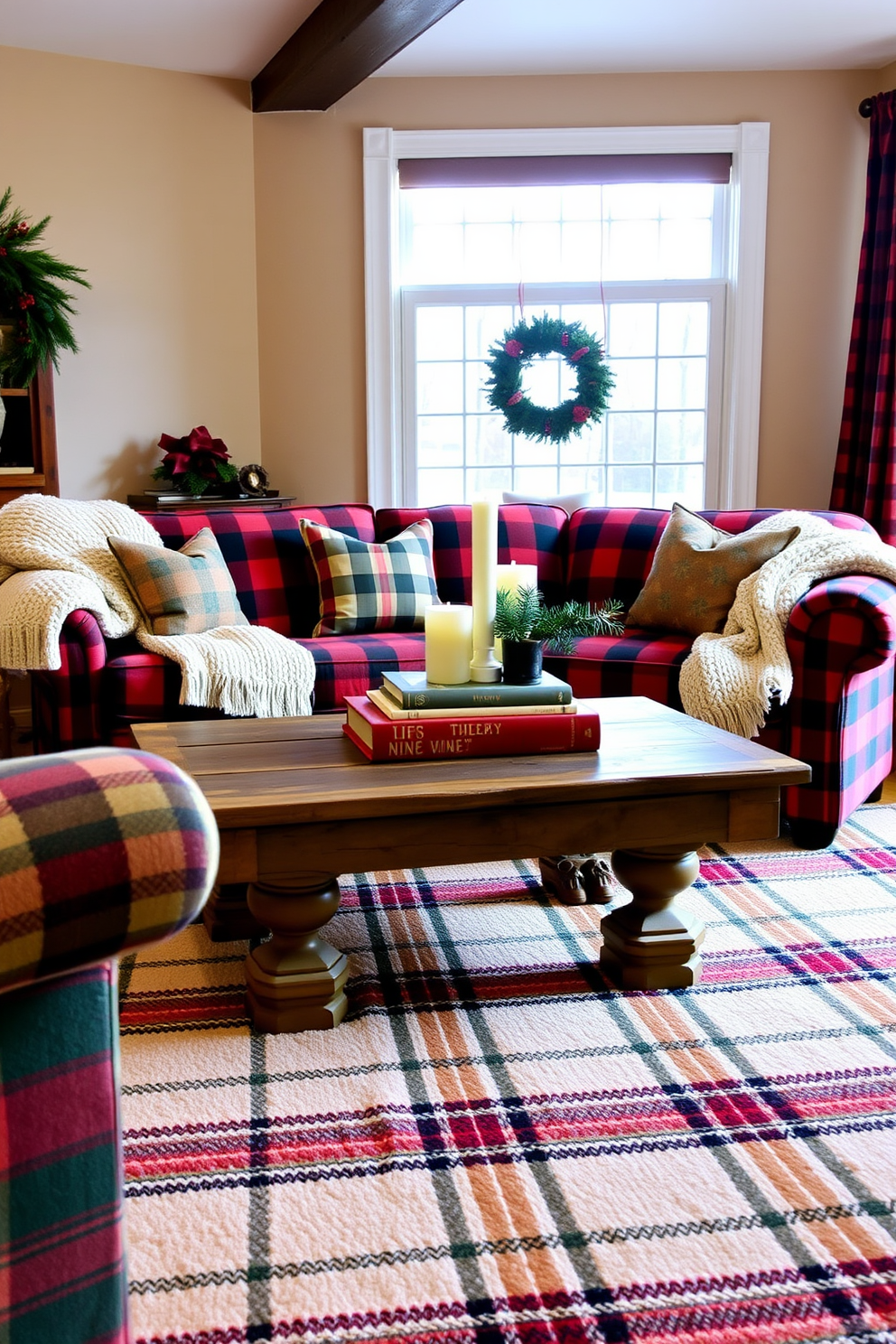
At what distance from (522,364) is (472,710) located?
293cm

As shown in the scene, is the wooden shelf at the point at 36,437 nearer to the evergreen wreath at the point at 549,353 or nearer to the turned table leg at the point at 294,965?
the evergreen wreath at the point at 549,353

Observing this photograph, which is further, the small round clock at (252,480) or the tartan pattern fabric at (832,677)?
the small round clock at (252,480)

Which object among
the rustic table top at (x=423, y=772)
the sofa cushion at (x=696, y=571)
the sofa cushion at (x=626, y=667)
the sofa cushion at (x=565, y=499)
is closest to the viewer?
the rustic table top at (x=423, y=772)

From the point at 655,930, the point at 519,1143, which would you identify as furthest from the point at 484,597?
the point at 519,1143

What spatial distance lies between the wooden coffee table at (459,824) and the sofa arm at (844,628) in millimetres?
809

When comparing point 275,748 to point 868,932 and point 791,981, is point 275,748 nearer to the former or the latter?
point 791,981

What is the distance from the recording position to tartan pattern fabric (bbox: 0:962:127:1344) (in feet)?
2.74

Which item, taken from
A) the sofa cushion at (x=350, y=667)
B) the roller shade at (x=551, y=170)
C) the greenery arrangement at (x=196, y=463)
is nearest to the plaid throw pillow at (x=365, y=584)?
the sofa cushion at (x=350, y=667)

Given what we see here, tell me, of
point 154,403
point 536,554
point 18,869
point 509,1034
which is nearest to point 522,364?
point 536,554

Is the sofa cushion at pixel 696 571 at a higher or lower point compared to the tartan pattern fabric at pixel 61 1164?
higher

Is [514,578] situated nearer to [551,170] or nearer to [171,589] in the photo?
[171,589]

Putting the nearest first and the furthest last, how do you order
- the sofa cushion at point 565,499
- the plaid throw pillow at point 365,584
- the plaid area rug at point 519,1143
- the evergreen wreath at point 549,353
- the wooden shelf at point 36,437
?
the plaid area rug at point 519,1143
the plaid throw pillow at point 365,584
the wooden shelf at point 36,437
the sofa cushion at point 565,499
the evergreen wreath at point 549,353

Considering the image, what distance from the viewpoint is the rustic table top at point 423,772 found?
178 centimetres

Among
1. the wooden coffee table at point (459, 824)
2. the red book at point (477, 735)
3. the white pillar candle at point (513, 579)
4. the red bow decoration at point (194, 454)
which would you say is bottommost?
the wooden coffee table at point (459, 824)
